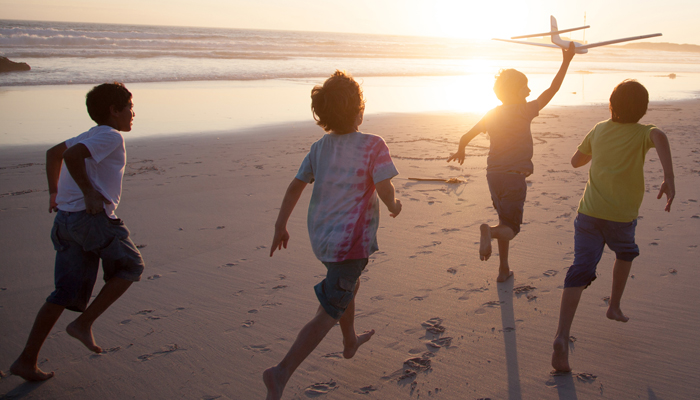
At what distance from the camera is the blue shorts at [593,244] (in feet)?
8.47

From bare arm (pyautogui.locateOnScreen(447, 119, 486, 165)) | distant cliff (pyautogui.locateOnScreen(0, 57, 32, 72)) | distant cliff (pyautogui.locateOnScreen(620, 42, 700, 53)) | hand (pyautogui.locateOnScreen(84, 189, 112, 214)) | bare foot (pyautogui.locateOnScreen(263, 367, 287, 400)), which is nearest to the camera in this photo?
bare foot (pyautogui.locateOnScreen(263, 367, 287, 400))

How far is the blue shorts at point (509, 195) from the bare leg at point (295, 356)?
1709 mm

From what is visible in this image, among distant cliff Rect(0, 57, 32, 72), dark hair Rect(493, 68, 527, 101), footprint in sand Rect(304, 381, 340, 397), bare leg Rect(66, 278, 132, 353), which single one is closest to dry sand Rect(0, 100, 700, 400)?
footprint in sand Rect(304, 381, 340, 397)

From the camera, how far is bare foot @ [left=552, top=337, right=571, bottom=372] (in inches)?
98.7

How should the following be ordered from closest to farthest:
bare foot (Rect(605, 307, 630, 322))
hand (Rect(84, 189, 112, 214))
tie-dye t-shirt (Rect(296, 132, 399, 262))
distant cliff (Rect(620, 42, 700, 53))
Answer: tie-dye t-shirt (Rect(296, 132, 399, 262)), hand (Rect(84, 189, 112, 214)), bare foot (Rect(605, 307, 630, 322)), distant cliff (Rect(620, 42, 700, 53))

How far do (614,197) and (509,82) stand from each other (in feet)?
3.78

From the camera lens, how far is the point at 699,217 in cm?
487

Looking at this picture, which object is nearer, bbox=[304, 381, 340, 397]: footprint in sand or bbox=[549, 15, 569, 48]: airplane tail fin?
bbox=[304, 381, 340, 397]: footprint in sand

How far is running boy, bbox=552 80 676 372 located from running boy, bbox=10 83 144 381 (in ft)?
7.77

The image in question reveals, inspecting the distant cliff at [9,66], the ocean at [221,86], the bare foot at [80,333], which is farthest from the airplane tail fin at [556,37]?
the distant cliff at [9,66]

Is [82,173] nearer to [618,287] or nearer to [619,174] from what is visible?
[619,174]

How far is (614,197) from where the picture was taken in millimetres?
2627

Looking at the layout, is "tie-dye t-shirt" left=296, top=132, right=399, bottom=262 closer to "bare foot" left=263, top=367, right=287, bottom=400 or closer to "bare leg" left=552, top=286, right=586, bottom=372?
"bare foot" left=263, top=367, right=287, bottom=400

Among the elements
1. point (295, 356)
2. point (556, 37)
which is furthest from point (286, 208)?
point (556, 37)
